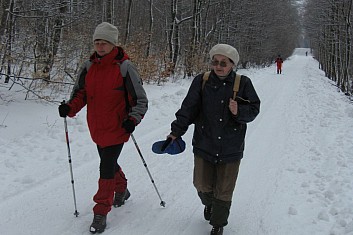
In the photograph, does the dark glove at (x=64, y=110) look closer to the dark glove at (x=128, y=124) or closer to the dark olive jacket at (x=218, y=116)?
the dark glove at (x=128, y=124)

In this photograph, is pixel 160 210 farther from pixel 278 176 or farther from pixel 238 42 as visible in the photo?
pixel 238 42

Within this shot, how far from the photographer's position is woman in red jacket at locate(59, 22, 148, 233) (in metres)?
3.82

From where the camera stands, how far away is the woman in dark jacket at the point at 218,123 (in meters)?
3.57

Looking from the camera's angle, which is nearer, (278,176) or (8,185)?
(8,185)

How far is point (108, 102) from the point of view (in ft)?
12.6

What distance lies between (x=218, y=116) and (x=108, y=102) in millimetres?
1180

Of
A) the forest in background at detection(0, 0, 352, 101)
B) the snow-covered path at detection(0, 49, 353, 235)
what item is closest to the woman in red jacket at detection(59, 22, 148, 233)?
the snow-covered path at detection(0, 49, 353, 235)

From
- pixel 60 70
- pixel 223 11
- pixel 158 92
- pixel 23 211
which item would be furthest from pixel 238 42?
pixel 23 211

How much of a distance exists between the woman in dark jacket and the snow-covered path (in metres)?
0.61

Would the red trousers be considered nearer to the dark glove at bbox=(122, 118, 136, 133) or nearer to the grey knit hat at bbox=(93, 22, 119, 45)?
the dark glove at bbox=(122, 118, 136, 133)

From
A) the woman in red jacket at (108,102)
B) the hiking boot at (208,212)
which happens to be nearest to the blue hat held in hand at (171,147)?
the woman in red jacket at (108,102)

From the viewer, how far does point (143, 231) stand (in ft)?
13.2

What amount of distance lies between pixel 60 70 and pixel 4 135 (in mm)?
3708

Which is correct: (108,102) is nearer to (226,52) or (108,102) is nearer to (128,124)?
(128,124)
